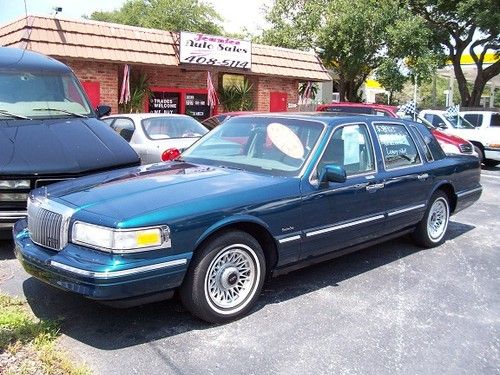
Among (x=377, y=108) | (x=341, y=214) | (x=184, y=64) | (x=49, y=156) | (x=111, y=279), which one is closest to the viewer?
(x=111, y=279)

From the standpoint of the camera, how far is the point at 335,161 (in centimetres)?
479

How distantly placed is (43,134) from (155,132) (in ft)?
9.50

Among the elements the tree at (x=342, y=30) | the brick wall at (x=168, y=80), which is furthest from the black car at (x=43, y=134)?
the tree at (x=342, y=30)

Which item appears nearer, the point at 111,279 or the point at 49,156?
the point at 111,279

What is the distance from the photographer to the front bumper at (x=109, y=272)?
337 centimetres

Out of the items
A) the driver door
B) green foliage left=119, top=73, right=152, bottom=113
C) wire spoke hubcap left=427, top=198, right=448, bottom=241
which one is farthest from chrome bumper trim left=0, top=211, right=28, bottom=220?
green foliage left=119, top=73, right=152, bottom=113

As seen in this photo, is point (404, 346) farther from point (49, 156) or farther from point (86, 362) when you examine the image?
point (49, 156)

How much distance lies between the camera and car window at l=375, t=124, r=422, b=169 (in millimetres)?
5398

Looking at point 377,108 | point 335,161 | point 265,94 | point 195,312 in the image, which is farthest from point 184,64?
point 195,312

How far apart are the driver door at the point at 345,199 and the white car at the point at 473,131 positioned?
1080 cm

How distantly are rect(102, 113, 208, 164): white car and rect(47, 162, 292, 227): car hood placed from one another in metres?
3.48

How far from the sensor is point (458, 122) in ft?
51.6

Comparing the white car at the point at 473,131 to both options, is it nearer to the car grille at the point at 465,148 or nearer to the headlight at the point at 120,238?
the car grille at the point at 465,148

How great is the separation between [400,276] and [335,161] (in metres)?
1.39
